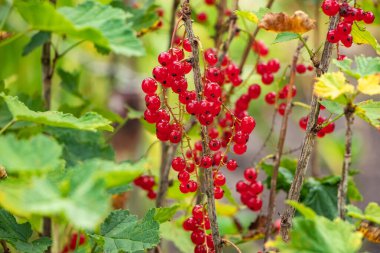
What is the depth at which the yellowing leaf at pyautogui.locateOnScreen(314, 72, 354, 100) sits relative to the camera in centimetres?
82

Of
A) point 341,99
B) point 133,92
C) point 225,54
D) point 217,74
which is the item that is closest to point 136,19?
point 225,54

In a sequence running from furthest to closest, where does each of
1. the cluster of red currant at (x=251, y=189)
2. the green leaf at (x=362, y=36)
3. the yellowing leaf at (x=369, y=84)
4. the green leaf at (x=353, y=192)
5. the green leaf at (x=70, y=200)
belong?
the green leaf at (x=353, y=192) < the cluster of red currant at (x=251, y=189) < the green leaf at (x=362, y=36) < the yellowing leaf at (x=369, y=84) < the green leaf at (x=70, y=200)

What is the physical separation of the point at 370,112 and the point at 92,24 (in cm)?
45

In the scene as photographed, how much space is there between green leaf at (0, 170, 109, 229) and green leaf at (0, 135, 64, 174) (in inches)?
0.9

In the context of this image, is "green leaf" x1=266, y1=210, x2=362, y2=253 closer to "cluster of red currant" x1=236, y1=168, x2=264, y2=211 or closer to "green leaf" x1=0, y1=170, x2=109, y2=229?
"green leaf" x1=0, y1=170, x2=109, y2=229

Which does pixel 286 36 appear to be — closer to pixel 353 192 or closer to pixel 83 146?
pixel 353 192

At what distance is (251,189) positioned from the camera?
52.4 inches

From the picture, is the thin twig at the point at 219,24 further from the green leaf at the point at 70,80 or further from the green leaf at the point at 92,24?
the green leaf at the point at 92,24

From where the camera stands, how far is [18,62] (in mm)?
2285

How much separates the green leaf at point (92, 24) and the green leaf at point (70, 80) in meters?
0.78

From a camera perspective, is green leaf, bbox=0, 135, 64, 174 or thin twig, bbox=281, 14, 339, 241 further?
thin twig, bbox=281, 14, 339, 241

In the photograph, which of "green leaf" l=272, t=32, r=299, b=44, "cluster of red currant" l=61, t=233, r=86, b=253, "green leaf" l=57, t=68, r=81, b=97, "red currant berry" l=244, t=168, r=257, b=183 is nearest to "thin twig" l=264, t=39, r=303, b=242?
"red currant berry" l=244, t=168, r=257, b=183

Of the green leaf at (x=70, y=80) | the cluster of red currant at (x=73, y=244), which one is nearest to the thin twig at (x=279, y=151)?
the cluster of red currant at (x=73, y=244)

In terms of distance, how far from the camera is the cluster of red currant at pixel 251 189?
4.30 ft
